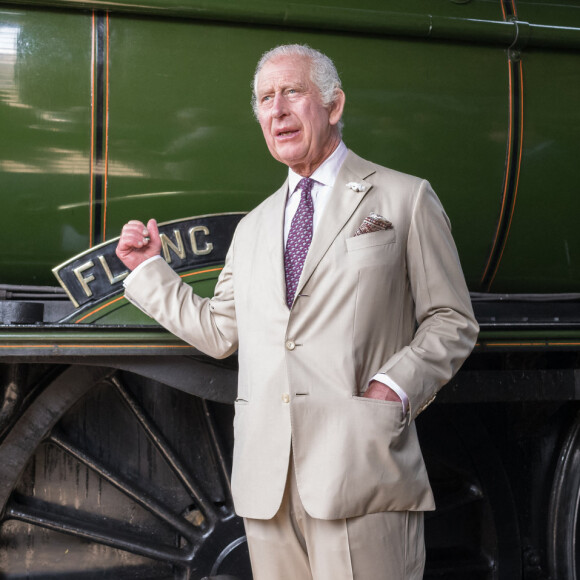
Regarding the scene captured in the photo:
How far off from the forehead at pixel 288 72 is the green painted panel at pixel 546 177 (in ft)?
3.25

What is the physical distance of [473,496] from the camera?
8.80 ft

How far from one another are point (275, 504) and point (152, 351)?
0.61 metres

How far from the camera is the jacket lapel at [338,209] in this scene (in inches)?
68.6

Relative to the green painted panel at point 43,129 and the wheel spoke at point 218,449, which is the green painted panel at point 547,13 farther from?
the wheel spoke at point 218,449

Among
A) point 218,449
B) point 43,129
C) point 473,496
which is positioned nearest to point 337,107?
Result: point 43,129

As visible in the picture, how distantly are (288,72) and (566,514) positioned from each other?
5.88ft

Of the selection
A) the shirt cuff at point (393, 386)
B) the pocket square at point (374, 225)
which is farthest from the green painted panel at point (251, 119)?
the shirt cuff at point (393, 386)

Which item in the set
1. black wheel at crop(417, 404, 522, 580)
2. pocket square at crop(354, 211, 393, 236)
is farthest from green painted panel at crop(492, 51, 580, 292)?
pocket square at crop(354, 211, 393, 236)

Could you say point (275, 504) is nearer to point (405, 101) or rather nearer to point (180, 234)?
point (180, 234)

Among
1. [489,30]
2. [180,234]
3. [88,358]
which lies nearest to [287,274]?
[180,234]

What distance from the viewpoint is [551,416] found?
2.77 meters

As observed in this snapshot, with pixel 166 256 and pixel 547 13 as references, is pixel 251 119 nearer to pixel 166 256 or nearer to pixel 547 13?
pixel 166 256

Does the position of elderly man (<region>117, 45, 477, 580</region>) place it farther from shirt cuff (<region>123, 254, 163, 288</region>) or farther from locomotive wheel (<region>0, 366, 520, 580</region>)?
locomotive wheel (<region>0, 366, 520, 580</region>)

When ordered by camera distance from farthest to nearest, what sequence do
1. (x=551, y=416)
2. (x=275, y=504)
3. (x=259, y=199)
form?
(x=551, y=416) → (x=259, y=199) → (x=275, y=504)
